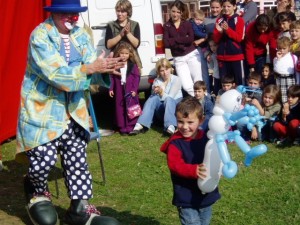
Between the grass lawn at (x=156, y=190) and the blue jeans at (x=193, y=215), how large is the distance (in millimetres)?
943

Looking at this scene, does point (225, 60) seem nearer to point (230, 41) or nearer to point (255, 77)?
point (230, 41)

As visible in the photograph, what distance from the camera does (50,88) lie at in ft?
15.4

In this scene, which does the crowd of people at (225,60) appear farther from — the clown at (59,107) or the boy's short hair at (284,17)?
the clown at (59,107)

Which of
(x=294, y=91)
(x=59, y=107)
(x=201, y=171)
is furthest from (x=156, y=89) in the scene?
(x=201, y=171)

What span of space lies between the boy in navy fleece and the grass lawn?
105 cm

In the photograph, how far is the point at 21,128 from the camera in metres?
4.77

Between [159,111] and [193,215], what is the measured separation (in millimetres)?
4646

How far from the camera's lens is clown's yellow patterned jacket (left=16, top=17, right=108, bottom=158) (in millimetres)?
4477

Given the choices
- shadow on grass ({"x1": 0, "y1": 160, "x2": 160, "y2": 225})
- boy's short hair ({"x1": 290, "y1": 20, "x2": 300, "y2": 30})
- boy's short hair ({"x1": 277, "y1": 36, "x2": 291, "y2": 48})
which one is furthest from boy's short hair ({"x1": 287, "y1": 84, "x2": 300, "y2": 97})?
shadow on grass ({"x1": 0, "y1": 160, "x2": 160, "y2": 225})

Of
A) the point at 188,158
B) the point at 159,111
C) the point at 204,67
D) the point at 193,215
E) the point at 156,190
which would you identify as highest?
the point at 188,158

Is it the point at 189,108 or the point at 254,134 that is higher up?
the point at 189,108

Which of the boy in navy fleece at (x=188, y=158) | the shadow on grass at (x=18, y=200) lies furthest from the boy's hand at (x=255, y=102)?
the boy in navy fleece at (x=188, y=158)

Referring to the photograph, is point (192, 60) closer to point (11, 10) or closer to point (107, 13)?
point (107, 13)

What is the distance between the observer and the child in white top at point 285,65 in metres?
8.00
